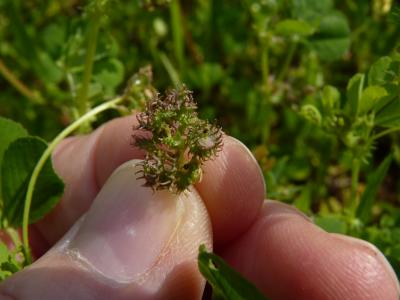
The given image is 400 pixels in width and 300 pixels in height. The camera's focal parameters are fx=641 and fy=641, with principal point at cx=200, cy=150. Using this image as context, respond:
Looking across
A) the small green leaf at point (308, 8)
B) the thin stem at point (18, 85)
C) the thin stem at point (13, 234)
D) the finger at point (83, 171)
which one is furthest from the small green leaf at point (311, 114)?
the thin stem at point (18, 85)

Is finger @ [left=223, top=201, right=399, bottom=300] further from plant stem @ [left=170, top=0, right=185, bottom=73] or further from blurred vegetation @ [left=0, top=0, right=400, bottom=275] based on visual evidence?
plant stem @ [left=170, top=0, right=185, bottom=73]

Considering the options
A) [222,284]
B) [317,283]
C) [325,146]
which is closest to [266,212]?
[317,283]

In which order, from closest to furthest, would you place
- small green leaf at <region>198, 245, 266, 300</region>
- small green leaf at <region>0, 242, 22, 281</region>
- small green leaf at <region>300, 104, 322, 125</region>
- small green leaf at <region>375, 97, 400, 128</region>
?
1. small green leaf at <region>198, 245, 266, 300</region>
2. small green leaf at <region>0, 242, 22, 281</region>
3. small green leaf at <region>375, 97, 400, 128</region>
4. small green leaf at <region>300, 104, 322, 125</region>

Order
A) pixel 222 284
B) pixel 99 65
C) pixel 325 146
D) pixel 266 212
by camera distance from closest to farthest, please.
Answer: pixel 222 284 < pixel 266 212 < pixel 99 65 < pixel 325 146

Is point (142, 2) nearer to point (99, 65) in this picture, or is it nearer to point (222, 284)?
point (99, 65)

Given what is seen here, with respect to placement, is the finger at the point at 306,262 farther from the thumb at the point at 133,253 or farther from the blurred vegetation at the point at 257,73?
the blurred vegetation at the point at 257,73

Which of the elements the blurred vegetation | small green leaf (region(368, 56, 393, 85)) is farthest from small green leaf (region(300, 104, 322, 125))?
small green leaf (region(368, 56, 393, 85))
